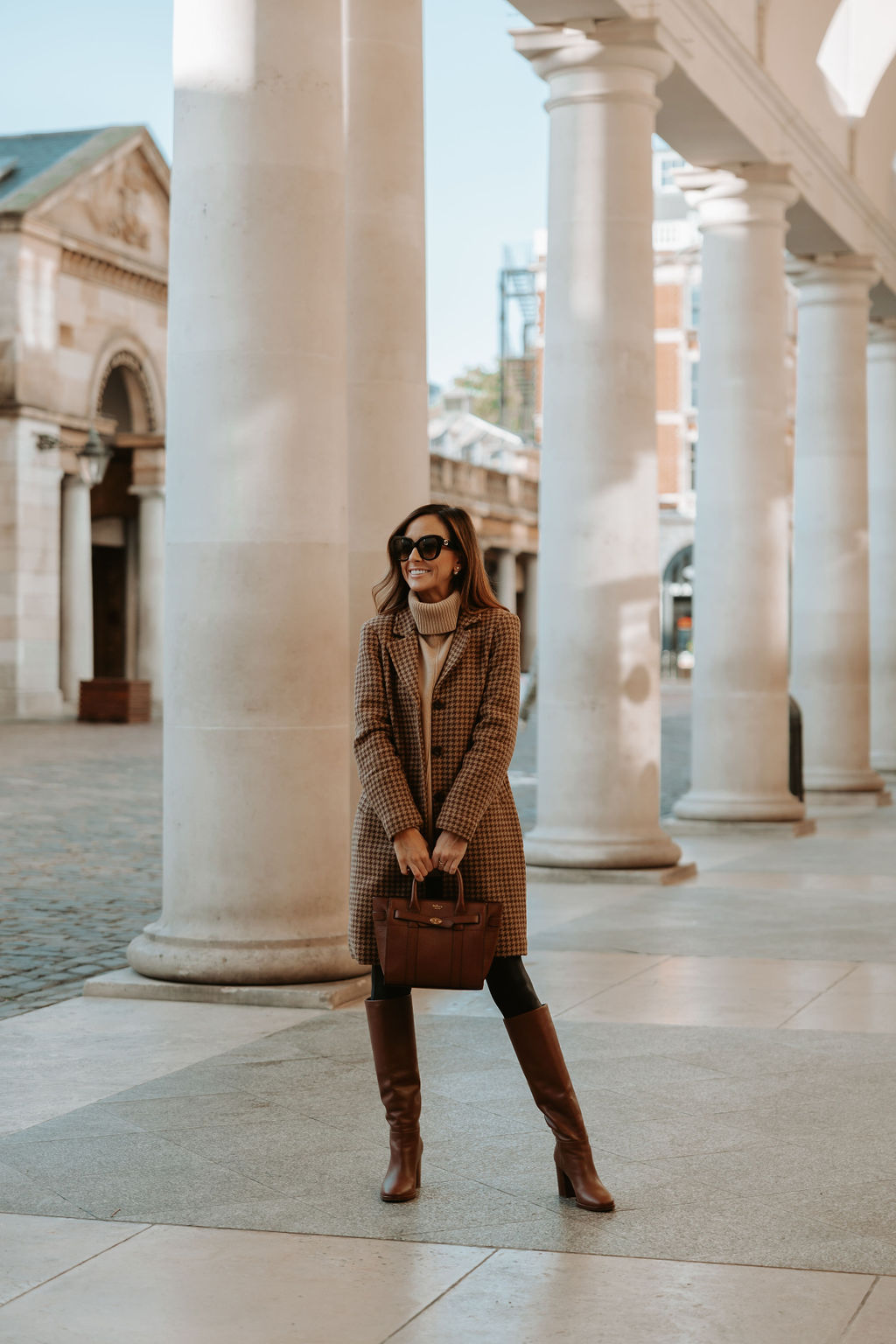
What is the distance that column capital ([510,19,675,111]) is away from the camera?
12.1 meters

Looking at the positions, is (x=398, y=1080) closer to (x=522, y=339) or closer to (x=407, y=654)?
(x=407, y=654)

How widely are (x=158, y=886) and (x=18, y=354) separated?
24033mm

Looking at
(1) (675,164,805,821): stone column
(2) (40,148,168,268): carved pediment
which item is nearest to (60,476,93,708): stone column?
(2) (40,148,168,268): carved pediment

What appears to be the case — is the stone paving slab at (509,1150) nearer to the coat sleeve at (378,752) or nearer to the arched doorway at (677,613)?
the coat sleeve at (378,752)

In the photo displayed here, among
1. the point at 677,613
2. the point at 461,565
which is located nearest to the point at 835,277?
the point at 461,565

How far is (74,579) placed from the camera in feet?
118

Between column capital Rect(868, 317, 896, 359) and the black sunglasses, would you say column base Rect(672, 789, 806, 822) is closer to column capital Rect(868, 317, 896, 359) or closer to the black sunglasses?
column capital Rect(868, 317, 896, 359)

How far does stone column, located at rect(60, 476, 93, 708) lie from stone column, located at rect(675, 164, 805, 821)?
21738 millimetres

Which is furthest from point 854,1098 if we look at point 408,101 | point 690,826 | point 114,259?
point 114,259

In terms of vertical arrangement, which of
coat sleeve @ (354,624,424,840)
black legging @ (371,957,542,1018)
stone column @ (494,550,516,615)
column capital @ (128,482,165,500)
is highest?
column capital @ (128,482,165,500)

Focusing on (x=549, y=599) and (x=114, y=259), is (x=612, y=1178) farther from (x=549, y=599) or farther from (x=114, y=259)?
(x=114, y=259)

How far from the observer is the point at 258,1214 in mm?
4879

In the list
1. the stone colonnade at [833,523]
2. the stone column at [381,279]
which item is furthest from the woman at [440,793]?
the stone colonnade at [833,523]

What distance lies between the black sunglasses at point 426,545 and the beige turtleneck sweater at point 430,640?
Result: 0.13m
